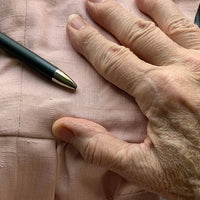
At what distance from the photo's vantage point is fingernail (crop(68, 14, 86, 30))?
2.06 feet

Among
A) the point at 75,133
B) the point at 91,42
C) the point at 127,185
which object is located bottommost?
the point at 127,185

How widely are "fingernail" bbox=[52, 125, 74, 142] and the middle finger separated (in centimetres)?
26

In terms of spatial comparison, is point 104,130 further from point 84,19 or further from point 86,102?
point 84,19

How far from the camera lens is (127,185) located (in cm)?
62

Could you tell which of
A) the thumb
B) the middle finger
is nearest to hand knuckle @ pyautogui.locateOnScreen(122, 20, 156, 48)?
the middle finger

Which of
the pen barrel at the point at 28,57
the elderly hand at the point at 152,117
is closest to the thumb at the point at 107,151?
the elderly hand at the point at 152,117

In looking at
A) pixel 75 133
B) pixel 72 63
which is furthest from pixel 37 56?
pixel 75 133

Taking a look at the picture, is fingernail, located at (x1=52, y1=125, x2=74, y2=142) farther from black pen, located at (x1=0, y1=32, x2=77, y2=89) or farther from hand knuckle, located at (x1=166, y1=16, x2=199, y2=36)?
hand knuckle, located at (x1=166, y1=16, x2=199, y2=36)

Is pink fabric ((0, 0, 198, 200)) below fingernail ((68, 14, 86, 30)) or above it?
below

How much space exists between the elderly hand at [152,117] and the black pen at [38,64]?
0.25 ft

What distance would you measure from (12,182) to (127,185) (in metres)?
0.25

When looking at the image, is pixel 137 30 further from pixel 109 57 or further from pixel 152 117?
pixel 152 117

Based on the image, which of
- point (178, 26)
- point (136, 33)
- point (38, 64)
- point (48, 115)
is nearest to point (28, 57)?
point (38, 64)

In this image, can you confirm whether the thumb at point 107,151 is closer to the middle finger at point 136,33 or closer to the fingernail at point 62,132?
the fingernail at point 62,132
